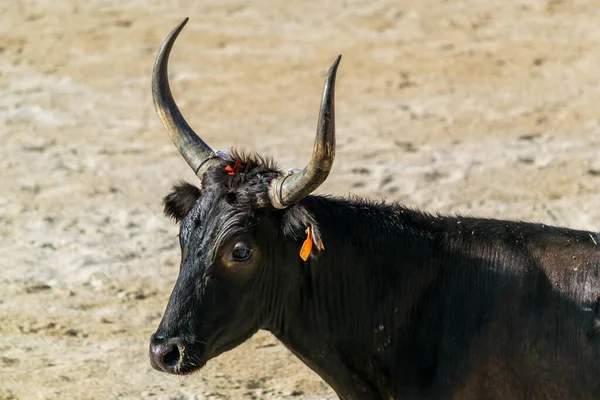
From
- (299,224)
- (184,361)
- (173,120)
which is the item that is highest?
(173,120)

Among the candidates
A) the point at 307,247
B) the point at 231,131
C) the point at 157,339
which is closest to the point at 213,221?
the point at 307,247

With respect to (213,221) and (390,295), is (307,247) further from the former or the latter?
(390,295)

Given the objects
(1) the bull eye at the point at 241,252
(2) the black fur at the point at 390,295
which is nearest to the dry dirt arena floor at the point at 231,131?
(2) the black fur at the point at 390,295

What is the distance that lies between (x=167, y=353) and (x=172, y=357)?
5 cm

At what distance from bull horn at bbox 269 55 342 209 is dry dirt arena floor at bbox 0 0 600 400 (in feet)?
8.34

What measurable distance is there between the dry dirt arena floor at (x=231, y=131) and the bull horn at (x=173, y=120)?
7.12 feet

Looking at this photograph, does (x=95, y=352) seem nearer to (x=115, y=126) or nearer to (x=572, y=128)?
(x=115, y=126)

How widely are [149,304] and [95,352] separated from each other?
813mm

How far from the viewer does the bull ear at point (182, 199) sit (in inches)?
274

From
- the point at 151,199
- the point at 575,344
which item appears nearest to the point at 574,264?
the point at 575,344

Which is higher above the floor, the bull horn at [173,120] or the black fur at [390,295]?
the bull horn at [173,120]

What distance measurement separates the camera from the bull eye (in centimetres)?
654

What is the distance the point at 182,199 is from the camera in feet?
23.0

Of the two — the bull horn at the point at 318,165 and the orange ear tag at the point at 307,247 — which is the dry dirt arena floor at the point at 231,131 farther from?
the bull horn at the point at 318,165
